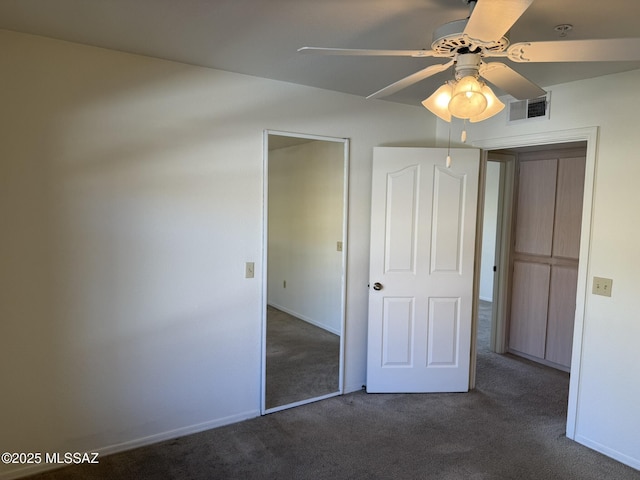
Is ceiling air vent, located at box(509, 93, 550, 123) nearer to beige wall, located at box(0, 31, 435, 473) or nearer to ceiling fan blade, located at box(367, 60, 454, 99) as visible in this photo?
beige wall, located at box(0, 31, 435, 473)

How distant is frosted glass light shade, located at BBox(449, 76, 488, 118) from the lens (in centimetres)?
159

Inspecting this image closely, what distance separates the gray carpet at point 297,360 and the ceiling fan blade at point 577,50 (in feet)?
7.56

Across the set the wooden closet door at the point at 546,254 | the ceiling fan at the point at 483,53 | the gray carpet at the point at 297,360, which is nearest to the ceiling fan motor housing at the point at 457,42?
the ceiling fan at the point at 483,53

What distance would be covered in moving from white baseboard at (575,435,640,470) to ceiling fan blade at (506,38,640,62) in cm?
233

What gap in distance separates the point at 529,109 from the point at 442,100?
1.67 metres

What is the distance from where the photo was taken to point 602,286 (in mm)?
2686

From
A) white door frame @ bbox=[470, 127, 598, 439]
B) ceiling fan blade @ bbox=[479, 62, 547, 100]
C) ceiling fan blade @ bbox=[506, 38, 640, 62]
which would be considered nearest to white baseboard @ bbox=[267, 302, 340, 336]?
white door frame @ bbox=[470, 127, 598, 439]

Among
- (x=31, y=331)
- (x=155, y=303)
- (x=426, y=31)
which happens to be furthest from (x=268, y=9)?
(x=31, y=331)

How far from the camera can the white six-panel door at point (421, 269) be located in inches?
133

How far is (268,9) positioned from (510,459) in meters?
2.77

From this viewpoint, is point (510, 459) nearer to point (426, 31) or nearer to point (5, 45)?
point (426, 31)

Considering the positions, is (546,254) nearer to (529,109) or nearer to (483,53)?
(529,109)

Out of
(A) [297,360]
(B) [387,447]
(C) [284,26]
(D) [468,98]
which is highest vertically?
(C) [284,26]

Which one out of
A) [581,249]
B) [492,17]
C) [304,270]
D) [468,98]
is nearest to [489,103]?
[468,98]
